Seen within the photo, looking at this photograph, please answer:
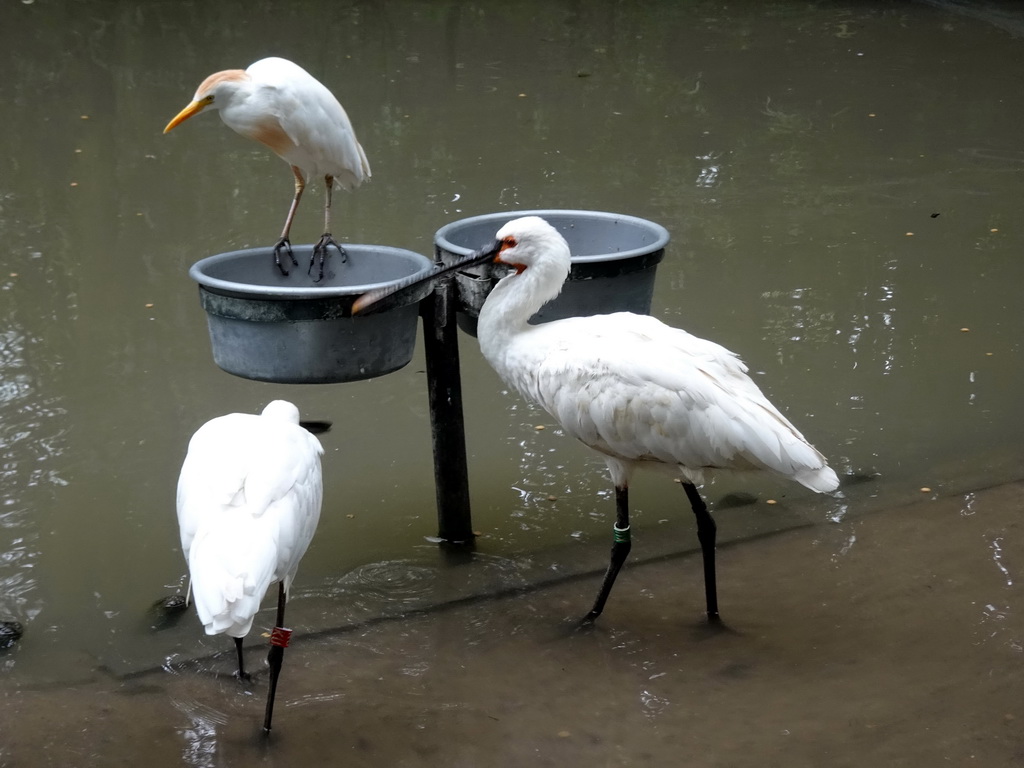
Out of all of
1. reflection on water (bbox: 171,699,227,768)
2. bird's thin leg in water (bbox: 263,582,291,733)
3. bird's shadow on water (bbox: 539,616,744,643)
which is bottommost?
bird's shadow on water (bbox: 539,616,744,643)

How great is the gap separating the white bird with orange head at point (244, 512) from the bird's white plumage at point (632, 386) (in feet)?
2.34

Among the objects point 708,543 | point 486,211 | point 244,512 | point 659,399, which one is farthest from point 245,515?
point 486,211

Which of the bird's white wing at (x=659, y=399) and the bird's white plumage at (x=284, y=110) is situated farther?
the bird's white plumage at (x=284, y=110)

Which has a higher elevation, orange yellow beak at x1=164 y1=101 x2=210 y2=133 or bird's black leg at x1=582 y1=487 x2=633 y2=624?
orange yellow beak at x1=164 y1=101 x2=210 y2=133

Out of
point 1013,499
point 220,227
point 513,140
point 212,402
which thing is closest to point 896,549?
point 1013,499

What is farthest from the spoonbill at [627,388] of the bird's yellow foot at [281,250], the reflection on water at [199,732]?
the reflection on water at [199,732]

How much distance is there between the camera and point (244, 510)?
10.8 ft

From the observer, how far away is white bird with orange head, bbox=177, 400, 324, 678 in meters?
3.05

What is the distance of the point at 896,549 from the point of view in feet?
14.3

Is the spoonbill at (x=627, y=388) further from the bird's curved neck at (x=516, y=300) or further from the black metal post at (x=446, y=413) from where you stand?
the black metal post at (x=446, y=413)

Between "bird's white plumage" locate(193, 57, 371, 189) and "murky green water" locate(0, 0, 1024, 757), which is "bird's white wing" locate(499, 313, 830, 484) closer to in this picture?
"murky green water" locate(0, 0, 1024, 757)

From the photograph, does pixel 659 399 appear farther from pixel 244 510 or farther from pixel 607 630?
pixel 244 510

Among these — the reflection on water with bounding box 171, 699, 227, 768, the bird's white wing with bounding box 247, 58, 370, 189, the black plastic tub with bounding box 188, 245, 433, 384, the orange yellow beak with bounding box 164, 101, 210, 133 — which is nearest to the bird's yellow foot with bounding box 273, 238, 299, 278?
the black plastic tub with bounding box 188, 245, 433, 384

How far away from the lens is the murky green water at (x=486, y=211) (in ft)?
15.2
